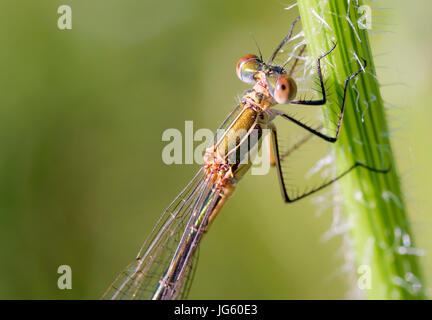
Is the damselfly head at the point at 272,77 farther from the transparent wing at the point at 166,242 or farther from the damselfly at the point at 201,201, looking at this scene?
the transparent wing at the point at 166,242

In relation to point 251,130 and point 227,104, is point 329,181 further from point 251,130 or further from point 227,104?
point 227,104

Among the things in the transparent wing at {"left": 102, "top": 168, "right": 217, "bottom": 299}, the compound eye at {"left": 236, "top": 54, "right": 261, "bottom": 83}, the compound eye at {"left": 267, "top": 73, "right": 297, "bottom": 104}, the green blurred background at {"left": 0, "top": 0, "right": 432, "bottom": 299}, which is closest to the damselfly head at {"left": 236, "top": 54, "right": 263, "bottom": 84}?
the compound eye at {"left": 236, "top": 54, "right": 261, "bottom": 83}

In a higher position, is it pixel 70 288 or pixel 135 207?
pixel 135 207

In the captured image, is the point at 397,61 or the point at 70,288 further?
the point at 70,288

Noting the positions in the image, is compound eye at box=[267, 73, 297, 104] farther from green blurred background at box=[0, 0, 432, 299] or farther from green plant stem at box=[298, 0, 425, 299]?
green blurred background at box=[0, 0, 432, 299]

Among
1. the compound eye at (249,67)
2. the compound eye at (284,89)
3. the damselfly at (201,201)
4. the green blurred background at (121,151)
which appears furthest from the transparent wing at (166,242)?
the green blurred background at (121,151)

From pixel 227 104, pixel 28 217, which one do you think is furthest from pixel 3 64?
pixel 227 104

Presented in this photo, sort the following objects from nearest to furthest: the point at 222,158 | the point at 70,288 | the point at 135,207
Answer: the point at 222,158
the point at 70,288
the point at 135,207

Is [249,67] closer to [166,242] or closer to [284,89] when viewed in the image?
[284,89]

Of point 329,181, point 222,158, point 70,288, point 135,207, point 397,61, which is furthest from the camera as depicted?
point 135,207
